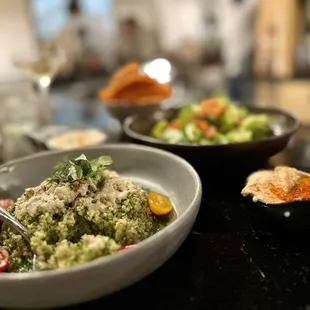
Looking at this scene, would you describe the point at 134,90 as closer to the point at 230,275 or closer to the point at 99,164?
the point at 99,164

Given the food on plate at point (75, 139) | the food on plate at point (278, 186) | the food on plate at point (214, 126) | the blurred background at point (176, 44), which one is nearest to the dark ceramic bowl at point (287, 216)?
the food on plate at point (278, 186)

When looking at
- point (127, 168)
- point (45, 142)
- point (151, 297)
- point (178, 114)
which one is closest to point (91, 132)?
point (45, 142)

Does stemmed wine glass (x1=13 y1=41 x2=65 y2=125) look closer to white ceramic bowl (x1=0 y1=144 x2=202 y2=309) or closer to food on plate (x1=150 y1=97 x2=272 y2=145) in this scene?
→ food on plate (x1=150 y1=97 x2=272 y2=145)

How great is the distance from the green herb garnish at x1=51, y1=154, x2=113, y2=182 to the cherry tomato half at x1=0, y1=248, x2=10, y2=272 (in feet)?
0.58

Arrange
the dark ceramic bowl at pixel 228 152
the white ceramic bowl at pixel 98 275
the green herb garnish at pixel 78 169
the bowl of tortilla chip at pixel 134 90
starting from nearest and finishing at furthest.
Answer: the white ceramic bowl at pixel 98 275 → the green herb garnish at pixel 78 169 → the dark ceramic bowl at pixel 228 152 → the bowl of tortilla chip at pixel 134 90

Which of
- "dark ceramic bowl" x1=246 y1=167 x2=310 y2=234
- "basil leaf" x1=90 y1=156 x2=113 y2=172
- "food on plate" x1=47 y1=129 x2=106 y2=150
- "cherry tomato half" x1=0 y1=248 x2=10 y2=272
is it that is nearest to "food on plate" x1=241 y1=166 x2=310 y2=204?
"dark ceramic bowl" x1=246 y1=167 x2=310 y2=234

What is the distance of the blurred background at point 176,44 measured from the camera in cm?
340

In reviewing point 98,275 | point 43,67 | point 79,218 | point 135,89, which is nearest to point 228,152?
point 79,218

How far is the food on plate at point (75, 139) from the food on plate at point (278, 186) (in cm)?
71

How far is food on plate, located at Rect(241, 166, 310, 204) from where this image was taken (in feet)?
3.11

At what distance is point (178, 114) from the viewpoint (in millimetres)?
1705

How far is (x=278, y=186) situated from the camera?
1.00 meters

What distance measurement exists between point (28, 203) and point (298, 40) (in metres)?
3.05

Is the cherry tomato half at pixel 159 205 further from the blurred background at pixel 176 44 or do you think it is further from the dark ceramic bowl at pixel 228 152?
the blurred background at pixel 176 44
